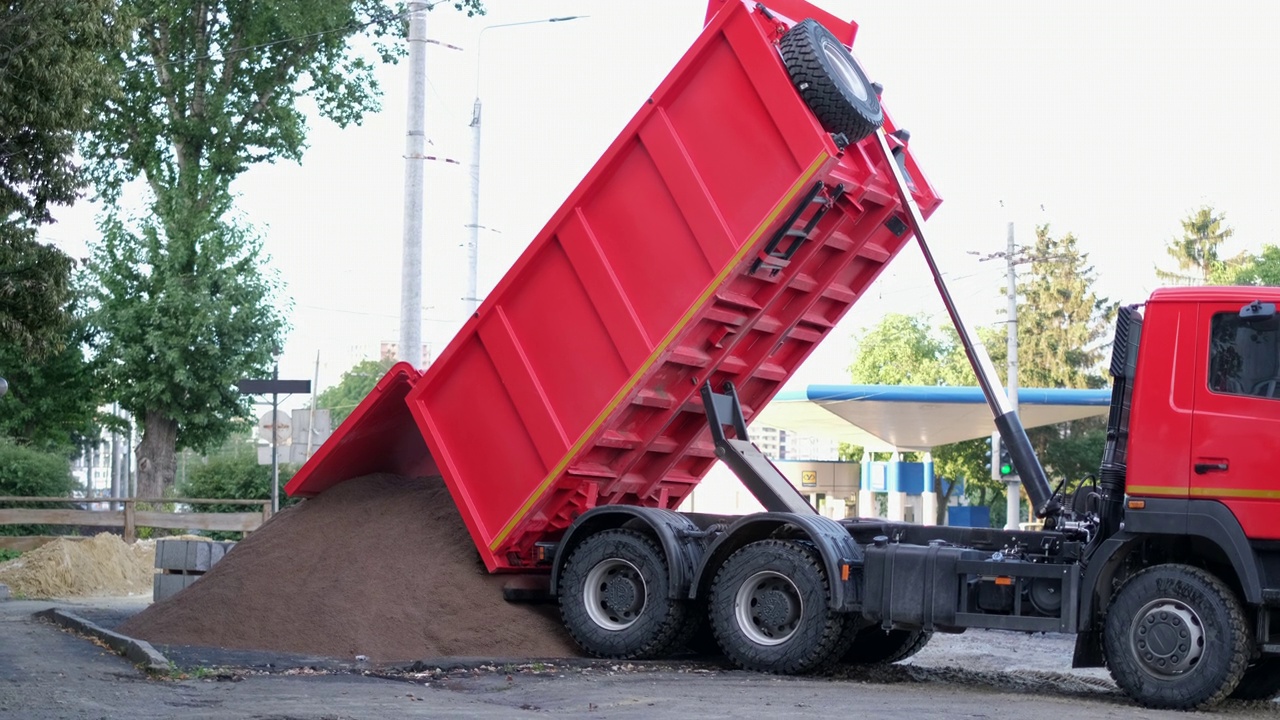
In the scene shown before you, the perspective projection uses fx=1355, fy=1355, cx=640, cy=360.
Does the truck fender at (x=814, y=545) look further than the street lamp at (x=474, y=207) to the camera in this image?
No

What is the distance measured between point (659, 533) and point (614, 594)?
660mm

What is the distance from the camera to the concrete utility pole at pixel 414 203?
49.1 ft

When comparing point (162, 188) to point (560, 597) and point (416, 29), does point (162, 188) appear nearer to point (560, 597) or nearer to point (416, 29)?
point (416, 29)

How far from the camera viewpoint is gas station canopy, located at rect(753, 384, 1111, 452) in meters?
33.1

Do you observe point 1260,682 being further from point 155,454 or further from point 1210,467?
point 155,454

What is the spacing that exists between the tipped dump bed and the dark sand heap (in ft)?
1.57

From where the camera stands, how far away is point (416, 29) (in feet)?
51.0

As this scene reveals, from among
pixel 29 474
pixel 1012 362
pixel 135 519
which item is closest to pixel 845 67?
pixel 135 519

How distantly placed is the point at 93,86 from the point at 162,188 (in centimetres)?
1346

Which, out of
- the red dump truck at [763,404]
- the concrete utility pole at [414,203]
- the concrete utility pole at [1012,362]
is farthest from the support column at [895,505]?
the red dump truck at [763,404]

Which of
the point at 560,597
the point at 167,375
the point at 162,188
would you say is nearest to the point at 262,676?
the point at 560,597

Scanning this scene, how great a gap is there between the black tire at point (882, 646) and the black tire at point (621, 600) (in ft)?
4.85

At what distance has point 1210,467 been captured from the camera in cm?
798

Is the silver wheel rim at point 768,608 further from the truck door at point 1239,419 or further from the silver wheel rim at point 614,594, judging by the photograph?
the truck door at point 1239,419
